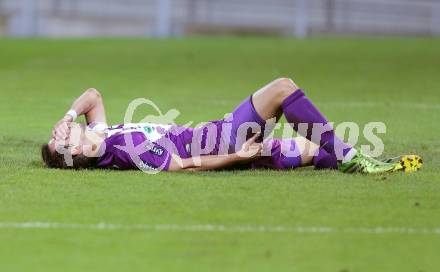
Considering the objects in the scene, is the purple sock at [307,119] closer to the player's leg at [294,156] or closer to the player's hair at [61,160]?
the player's leg at [294,156]

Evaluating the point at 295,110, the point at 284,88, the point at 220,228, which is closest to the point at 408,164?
the point at 295,110

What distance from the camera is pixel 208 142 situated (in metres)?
8.99

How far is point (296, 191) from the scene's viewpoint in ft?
27.1

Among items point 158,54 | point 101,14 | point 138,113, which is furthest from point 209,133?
point 101,14

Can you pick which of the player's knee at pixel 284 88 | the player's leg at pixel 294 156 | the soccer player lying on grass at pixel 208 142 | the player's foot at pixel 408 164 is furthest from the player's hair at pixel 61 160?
the player's foot at pixel 408 164

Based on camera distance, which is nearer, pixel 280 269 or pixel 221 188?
pixel 280 269

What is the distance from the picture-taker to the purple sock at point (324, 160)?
9.20 m

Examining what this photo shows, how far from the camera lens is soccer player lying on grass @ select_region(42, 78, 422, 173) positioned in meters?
8.90

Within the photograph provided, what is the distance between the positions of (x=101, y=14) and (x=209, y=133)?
2091 centimetres

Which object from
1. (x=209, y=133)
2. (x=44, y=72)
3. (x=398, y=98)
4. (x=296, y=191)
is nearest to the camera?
(x=296, y=191)

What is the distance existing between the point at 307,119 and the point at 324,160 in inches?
20.2

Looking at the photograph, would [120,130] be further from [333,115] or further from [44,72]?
[44,72]

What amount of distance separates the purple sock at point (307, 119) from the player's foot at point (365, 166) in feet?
0.68

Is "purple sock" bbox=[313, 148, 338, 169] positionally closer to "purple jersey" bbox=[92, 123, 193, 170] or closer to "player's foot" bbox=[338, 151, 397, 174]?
"player's foot" bbox=[338, 151, 397, 174]
